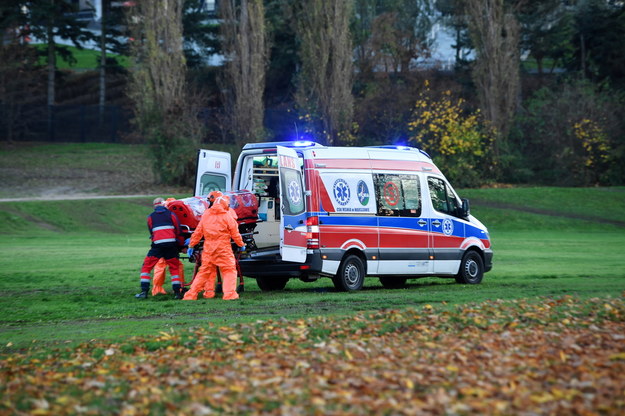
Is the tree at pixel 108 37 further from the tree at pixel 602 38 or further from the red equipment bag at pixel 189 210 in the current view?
the red equipment bag at pixel 189 210

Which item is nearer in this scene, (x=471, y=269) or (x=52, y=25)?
(x=471, y=269)

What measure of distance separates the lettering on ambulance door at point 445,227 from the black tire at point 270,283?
2.97m

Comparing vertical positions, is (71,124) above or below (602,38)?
below

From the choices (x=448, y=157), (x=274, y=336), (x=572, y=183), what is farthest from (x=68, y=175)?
(x=274, y=336)

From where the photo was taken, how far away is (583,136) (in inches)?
1917

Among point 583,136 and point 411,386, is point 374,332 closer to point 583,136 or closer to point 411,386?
point 411,386

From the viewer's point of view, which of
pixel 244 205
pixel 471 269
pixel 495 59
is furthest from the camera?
pixel 495 59

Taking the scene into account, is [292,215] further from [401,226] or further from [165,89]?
[165,89]

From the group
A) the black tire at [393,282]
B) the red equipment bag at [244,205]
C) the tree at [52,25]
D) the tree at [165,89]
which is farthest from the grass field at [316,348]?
the tree at [52,25]

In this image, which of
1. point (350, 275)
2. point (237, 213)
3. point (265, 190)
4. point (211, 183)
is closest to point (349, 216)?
point (350, 275)

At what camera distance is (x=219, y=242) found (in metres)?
15.6

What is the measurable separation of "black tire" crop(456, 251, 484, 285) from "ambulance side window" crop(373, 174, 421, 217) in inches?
67.8

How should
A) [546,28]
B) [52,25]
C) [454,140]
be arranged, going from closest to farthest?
1. [454,140]
2. [52,25]
3. [546,28]

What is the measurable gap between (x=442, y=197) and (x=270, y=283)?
12.3 ft
